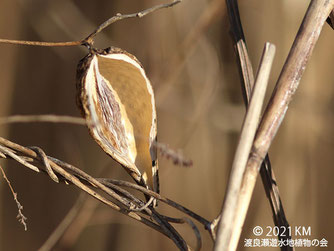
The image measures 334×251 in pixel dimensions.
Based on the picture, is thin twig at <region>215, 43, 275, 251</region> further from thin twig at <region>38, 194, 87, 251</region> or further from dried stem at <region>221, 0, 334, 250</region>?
thin twig at <region>38, 194, 87, 251</region>

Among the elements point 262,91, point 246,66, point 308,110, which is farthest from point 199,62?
point 262,91

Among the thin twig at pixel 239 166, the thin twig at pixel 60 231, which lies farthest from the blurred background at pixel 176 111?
the thin twig at pixel 239 166

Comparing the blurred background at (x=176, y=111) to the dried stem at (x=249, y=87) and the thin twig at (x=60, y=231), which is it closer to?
the thin twig at (x=60, y=231)

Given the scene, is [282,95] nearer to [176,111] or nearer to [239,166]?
[239,166]

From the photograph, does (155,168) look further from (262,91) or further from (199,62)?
(199,62)

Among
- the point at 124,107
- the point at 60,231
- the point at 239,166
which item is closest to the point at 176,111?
the point at 60,231
